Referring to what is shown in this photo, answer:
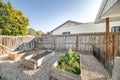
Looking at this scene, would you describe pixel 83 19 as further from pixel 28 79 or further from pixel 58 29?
pixel 28 79

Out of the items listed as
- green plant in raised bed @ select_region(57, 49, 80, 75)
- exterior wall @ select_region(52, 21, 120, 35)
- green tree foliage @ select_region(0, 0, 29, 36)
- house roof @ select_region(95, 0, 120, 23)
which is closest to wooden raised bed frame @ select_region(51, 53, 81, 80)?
green plant in raised bed @ select_region(57, 49, 80, 75)

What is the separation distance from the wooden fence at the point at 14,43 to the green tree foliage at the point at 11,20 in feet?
21.9

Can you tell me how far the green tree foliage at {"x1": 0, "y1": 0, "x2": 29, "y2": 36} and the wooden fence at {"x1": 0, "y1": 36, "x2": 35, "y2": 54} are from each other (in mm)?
6674

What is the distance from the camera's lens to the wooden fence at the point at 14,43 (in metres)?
6.80

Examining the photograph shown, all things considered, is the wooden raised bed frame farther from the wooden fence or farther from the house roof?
the wooden fence

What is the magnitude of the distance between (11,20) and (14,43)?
28.4ft

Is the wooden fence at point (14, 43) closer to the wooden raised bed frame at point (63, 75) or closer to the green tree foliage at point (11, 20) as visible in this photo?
the wooden raised bed frame at point (63, 75)

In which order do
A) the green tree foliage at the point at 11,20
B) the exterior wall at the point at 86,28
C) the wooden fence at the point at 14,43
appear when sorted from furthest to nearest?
1. the green tree foliage at the point at 11,20
2. the exterior wall at the point at 86,28
3. the wooden fence at the point at 14,43

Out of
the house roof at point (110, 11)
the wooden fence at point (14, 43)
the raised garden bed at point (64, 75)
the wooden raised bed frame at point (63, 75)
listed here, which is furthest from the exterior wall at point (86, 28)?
the wooden raised bed frame at point (63, 75)

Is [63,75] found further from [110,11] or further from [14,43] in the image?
[14,43]

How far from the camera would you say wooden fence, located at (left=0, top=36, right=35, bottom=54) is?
268 inches

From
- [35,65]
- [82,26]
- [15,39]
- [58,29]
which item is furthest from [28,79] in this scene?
[58,29]

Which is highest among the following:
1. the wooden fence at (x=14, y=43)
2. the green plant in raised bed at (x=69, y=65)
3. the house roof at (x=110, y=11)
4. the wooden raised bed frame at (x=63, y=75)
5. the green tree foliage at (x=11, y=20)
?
the green tree foliage at (x=11, y=20)

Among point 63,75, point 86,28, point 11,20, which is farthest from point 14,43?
point 11,20
